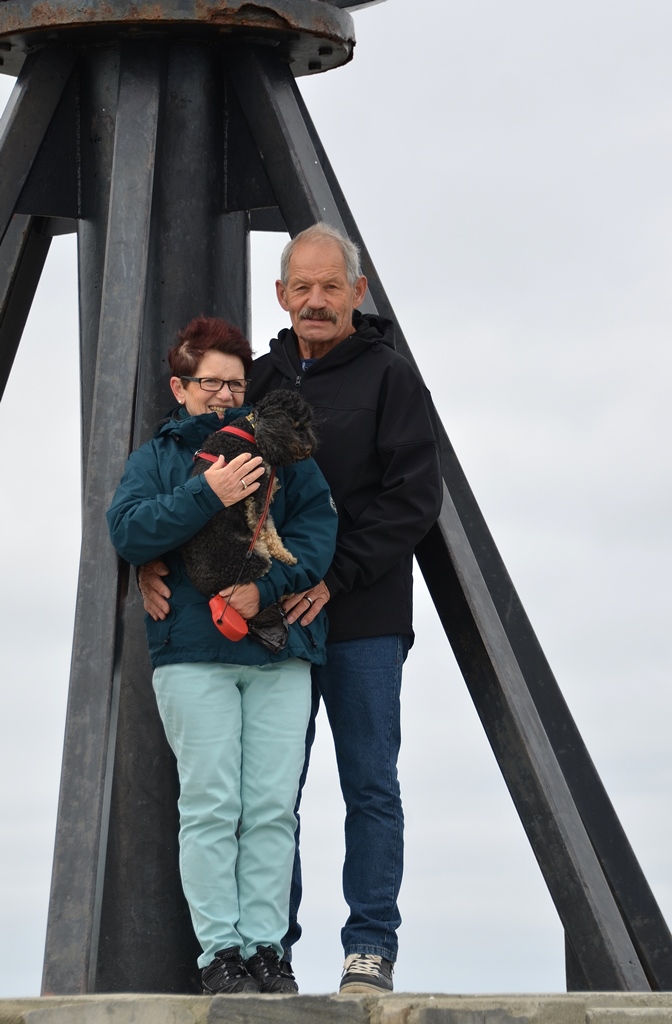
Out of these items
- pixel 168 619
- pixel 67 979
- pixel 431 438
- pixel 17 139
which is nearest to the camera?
pixel 67 979

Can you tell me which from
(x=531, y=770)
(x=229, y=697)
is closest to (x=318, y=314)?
(x=229, y=697)

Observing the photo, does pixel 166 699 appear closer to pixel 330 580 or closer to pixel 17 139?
pixel 330 580

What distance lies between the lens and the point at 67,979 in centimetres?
407

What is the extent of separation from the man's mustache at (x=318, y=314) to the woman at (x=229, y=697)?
44 centimetres

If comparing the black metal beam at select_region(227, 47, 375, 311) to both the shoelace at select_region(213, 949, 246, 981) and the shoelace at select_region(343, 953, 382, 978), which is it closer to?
the shoelace at select_region(343, 953, 382, 978)

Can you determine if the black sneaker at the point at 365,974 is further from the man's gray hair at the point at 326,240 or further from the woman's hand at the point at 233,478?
the man's gray hair at the point at 326,240

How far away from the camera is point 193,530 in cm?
421

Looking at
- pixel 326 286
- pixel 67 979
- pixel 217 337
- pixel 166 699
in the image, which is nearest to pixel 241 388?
pixel 217 337

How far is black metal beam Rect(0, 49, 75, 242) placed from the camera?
17.1 ft

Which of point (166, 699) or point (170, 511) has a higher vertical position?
point (170, 511)

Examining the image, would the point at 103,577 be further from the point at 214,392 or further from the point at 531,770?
the point at 531,770

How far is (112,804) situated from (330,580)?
1.06 meters

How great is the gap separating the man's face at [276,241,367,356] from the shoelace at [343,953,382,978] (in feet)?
5.99

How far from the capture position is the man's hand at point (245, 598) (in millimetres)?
4227
